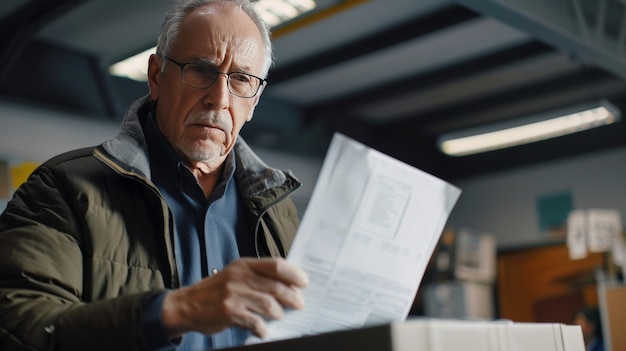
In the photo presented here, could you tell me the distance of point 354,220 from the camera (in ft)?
3.02

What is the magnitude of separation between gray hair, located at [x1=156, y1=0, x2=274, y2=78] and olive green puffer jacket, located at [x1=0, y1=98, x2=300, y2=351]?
19 cm

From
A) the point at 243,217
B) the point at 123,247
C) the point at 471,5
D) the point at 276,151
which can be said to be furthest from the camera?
the point at 276,151

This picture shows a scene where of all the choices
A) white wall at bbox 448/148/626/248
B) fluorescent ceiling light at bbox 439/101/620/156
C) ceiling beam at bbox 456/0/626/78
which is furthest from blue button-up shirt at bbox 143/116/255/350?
white wall at bbox 448/148/626/248

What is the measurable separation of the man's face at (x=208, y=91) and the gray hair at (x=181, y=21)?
0.02m

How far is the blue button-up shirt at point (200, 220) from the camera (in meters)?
1.25

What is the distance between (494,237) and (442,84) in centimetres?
224

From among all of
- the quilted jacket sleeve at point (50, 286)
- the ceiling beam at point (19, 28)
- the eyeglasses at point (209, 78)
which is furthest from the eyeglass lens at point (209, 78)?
the ceiling beam at point (19, 28)

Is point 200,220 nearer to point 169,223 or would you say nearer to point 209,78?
point 169,223

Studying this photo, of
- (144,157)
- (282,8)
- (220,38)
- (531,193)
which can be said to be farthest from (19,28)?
(531,193)

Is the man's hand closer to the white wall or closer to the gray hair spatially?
the gray hair

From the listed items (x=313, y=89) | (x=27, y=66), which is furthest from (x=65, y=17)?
(x=313, y=89)

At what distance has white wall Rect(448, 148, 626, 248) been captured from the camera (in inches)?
275

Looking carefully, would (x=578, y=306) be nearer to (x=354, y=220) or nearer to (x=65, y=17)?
(x=65, y=17)

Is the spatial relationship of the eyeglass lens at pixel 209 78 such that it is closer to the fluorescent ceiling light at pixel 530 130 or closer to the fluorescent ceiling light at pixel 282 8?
the fluorescent ceiling light at pixel 282 8
